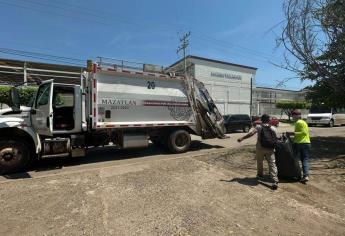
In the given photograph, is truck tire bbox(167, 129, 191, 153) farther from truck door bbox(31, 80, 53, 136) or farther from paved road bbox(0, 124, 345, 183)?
truck door bbox(31, 80, 53, 136)

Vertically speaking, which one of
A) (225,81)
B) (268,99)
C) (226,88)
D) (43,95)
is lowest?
→ (43,95)

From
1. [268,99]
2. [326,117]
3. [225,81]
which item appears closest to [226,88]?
[225,81]

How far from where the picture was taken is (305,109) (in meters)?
47.9

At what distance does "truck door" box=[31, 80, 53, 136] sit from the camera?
28.4 ft

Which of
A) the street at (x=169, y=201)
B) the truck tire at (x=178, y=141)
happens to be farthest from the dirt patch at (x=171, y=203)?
the truck tire at (x=178, y=141)

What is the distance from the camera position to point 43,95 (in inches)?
357

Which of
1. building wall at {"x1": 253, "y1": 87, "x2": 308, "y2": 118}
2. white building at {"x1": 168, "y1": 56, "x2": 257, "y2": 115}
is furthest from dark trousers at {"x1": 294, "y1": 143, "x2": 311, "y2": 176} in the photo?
building wall at {"x1": 253, "y1": 87, "x2": 308, "y2": 118}

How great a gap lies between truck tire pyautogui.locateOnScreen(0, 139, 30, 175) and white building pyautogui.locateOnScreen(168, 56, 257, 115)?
35014 mm

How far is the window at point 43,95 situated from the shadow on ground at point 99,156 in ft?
6.21

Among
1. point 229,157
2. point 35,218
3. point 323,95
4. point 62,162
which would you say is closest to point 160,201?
point 35,218

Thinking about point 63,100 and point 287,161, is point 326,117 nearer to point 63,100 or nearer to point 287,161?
point 287,161

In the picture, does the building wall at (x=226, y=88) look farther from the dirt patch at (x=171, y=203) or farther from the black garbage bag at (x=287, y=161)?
the dirt patch at (x=171, y=203)

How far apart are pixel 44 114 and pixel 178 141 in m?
4.87

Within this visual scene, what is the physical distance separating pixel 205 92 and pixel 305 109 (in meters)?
40.7
